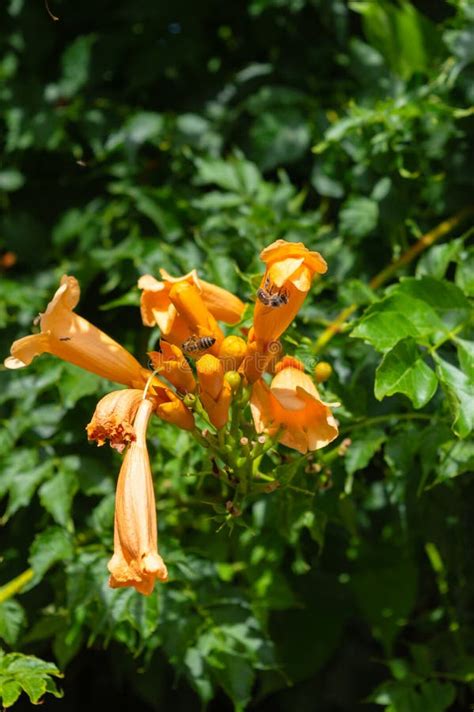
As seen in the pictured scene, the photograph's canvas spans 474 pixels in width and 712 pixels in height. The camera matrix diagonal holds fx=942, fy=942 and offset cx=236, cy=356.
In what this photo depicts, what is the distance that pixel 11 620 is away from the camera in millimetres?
2812

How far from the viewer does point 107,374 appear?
7.99 ft

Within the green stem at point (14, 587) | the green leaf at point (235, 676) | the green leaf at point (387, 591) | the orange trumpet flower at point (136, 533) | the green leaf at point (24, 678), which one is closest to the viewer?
the orange trumpet flower at point (136, 533)

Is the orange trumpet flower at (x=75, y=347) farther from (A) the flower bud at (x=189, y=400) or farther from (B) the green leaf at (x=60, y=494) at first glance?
(B) the green leaf at (x=60, y=494)

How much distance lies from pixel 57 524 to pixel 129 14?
2278 millimetres

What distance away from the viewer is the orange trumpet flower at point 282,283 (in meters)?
2.21

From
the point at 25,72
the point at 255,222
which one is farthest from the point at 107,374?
the point at 25,72

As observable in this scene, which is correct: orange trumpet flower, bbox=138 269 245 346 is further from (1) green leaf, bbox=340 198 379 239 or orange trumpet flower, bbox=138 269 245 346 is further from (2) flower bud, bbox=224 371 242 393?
(1) green leaf, bbox=340 198 379 239

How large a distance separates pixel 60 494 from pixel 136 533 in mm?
941

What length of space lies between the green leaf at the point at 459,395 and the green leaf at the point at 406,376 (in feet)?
0.10

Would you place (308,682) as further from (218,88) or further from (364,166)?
(218,88)

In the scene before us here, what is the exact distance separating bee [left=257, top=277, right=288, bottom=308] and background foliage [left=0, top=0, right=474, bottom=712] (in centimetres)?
25

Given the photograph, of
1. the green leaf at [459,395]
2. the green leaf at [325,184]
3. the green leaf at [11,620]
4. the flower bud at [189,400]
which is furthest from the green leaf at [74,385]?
the green leaf at [325,184]

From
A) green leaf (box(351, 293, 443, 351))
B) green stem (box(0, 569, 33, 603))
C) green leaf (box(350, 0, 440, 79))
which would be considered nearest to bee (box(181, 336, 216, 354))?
green leaf (box(351, 293, 443, 351))

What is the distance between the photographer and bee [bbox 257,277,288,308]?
221cm
